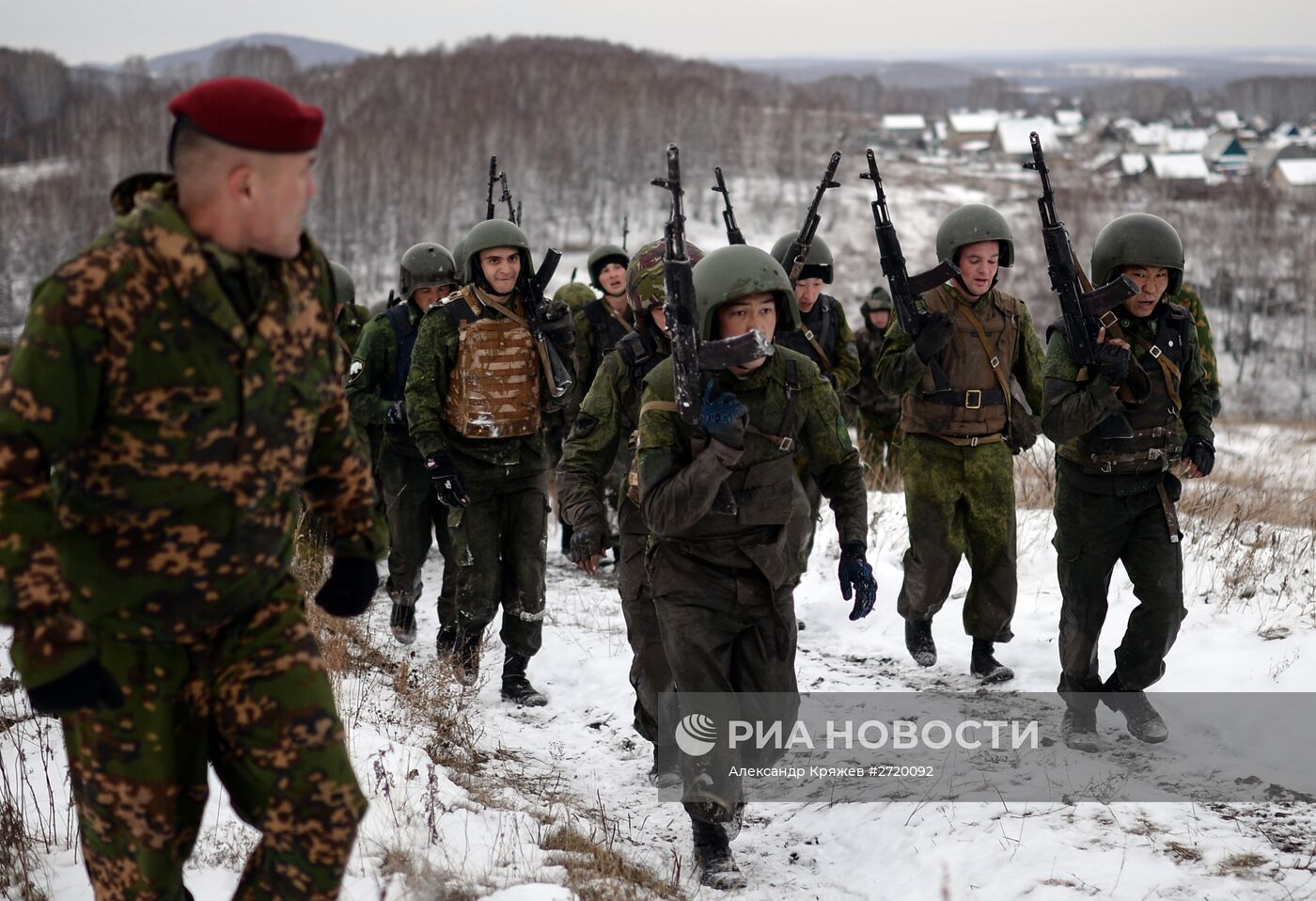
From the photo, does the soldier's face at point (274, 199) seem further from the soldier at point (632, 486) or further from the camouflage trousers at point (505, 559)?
the camouflage trousers at point (505, 559)

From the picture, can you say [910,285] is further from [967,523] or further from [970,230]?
[967,523]

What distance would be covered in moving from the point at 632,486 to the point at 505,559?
6.27 ft

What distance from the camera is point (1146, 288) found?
5305mm

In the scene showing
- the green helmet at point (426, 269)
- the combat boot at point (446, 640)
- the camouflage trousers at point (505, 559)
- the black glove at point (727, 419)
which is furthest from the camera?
the green helmet at point (426, 269)

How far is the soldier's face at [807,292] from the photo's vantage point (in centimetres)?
751

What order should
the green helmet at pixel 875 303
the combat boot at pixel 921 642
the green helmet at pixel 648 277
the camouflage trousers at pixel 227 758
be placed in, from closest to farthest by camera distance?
the camouflage trousers at pixel 227 758 → the green helmet at pixel 648 277 → the combat boot at pixel 921 642 → the green helmet at pixel 875 303

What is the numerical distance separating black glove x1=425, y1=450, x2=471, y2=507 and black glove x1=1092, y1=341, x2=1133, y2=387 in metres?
3.17

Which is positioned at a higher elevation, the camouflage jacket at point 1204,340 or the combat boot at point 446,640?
the camouflage jacket at point 1204,340

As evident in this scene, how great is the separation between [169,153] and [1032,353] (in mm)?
4868

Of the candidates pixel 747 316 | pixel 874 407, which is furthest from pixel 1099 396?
pixel 874 407

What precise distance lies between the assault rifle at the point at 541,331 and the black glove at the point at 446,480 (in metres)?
0.72

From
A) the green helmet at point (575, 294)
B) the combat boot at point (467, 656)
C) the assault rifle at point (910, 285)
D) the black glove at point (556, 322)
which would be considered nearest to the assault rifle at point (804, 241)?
the assault rifle at point (910, 285)

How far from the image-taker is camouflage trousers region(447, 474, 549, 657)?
6309 millimetres

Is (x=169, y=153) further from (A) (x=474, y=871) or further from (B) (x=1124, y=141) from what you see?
(B) (x=1124, y=141)
